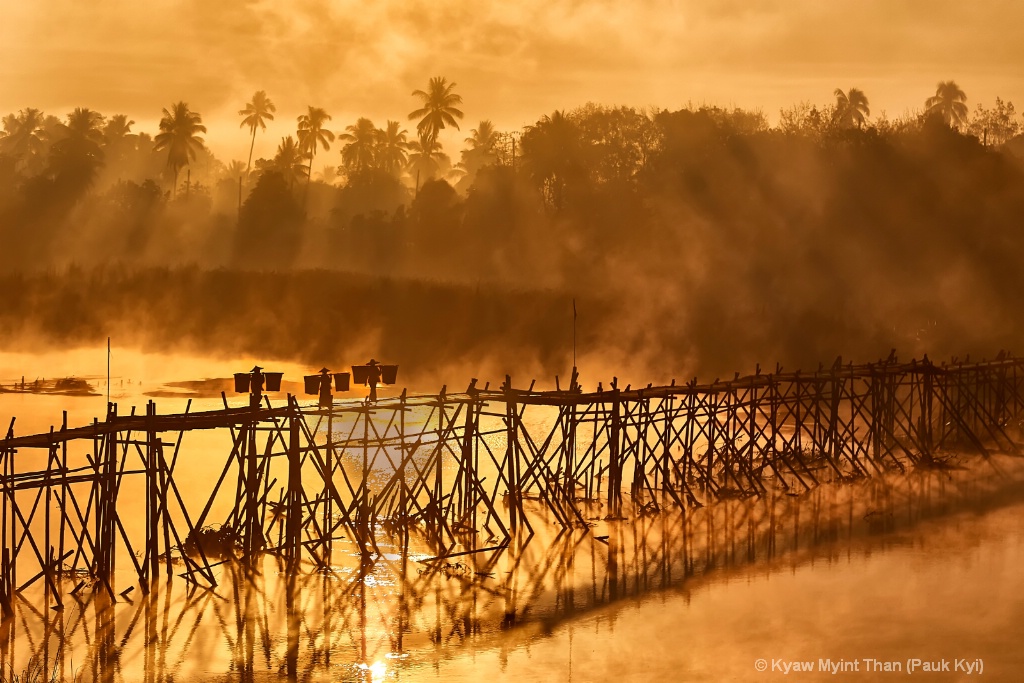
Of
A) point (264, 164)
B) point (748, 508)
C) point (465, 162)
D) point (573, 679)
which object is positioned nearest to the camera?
point (573, 679)

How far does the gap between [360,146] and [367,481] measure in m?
70.6

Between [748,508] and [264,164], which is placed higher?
[264,164]

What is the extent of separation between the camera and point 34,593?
23.6 metres

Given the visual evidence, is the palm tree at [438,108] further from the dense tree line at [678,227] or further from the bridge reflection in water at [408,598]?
the bridge reflection in water at [408,598]

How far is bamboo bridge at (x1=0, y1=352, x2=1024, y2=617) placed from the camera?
2383 centimetres

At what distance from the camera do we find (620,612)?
78.4ft

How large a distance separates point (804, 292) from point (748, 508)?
39410mm

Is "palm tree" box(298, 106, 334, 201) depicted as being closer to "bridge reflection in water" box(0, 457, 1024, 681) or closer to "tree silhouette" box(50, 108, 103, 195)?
"tree silhouette" box(50, 108, 103, 195)

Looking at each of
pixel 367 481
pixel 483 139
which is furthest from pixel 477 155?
pixel 367 481

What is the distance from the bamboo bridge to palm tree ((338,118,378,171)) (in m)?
56.2

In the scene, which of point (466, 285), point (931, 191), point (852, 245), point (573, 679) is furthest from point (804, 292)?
point (573, 679)

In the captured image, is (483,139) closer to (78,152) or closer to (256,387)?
(78,152)

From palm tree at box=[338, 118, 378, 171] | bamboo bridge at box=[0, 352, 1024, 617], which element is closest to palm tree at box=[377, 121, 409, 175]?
palm tree at box=[338, 118, 378, 171]

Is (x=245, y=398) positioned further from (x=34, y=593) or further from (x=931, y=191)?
(x=931, y=191)
